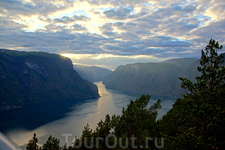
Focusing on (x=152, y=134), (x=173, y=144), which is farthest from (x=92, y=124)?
(x=173, y=144)

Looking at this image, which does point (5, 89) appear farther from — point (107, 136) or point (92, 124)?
point (107, 136)

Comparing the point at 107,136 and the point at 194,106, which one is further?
the point at 107,136

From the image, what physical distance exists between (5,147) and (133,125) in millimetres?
28971

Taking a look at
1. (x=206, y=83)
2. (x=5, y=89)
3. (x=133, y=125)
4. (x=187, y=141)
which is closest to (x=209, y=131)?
(x=187, y=141)

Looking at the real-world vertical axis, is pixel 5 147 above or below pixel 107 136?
above

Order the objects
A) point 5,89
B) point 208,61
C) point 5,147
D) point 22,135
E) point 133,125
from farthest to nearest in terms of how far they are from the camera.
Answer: point 5,89 → point 22,135 → point 133,125 → point 208,61 → point 5,147

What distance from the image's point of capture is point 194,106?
15.1 m

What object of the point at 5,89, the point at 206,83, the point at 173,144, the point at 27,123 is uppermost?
the point at 206,83

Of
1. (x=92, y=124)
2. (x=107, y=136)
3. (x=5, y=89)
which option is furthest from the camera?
(x=5, y=89)

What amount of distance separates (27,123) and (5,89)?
97.3 metres

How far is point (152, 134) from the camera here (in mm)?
30828

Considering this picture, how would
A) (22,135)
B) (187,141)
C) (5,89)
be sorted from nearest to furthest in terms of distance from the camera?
1. (187,141)
2. (22,135)
3. (5,89)

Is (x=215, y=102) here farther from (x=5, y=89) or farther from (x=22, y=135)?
(x=5, y=89)

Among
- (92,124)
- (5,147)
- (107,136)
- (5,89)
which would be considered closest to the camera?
(5,147)
